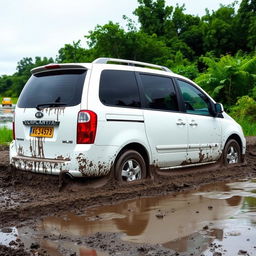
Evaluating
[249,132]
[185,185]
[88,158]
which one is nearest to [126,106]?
[88,158]

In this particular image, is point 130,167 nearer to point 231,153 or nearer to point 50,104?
point 50,104

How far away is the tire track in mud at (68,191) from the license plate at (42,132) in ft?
1.83

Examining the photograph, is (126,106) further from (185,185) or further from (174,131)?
(185,185)

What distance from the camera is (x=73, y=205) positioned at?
532 centimetres

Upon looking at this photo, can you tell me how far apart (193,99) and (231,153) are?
139 centimetres

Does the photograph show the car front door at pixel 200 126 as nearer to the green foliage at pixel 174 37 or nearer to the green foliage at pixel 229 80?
the green foliage at pixel 229 80

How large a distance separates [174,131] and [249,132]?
8.22 metres

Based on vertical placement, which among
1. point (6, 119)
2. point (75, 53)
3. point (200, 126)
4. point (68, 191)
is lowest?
point (68, 191)

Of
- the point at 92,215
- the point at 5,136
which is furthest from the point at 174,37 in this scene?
the point at 92,215

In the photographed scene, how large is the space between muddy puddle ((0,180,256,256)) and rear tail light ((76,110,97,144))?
34.4 inches

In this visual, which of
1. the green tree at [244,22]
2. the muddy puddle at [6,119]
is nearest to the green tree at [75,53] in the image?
the muddy puddle at [6,119]

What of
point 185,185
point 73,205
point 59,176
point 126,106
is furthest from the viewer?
point 185,185

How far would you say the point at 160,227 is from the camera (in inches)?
178

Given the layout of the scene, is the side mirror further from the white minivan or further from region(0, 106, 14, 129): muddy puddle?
region(0, 106, 14, 129): muddy puddle
